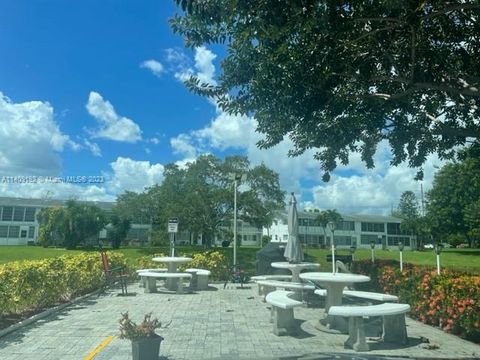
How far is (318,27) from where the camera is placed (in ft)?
18.7

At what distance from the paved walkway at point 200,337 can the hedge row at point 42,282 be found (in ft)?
1.89

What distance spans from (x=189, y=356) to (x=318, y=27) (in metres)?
4.72

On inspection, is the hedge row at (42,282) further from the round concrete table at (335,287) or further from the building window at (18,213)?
the building window at (18,213)

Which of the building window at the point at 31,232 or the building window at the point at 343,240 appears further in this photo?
the building window at the point at 343,240

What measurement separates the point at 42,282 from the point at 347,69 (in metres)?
7.68

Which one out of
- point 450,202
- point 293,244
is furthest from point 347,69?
point 450,202

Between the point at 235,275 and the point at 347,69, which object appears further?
the point at 235,275

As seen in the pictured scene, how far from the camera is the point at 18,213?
7256 cm

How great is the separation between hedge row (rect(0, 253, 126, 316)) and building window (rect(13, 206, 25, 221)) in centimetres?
6455

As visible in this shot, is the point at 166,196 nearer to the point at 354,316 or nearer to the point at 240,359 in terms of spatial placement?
the point at 354,316

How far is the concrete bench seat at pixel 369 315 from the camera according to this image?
22.5 ft

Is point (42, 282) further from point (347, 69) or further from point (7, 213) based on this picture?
point (7, 213)

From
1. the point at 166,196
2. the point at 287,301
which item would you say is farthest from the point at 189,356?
the point at 166,196

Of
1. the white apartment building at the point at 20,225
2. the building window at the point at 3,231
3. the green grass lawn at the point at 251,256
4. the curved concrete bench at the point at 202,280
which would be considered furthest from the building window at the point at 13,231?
the curved concrete bench at the point at 202,280
